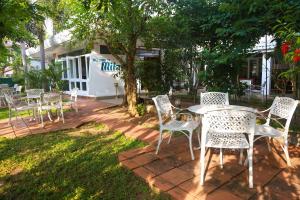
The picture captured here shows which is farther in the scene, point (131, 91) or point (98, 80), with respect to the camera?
point (98, 80)

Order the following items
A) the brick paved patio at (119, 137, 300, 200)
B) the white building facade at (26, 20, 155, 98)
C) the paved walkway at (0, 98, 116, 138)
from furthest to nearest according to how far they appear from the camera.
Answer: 1. the white building facade at (26, 20, 155, 98)
2. the paved walkway at (0, 98, 116, 138)
3. the brick paved patio at (119, 137, 300, 200)

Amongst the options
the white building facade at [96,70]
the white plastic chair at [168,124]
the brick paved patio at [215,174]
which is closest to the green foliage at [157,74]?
the white building facade at [96,70]

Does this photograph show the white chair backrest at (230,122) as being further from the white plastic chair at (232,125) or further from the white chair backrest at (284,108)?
the white chair backrest at (284,108)

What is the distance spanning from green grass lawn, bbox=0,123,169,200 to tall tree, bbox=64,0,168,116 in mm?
2525

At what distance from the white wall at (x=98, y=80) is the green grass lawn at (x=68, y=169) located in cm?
592

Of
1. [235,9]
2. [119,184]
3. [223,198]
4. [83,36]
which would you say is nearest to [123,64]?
[83,36]

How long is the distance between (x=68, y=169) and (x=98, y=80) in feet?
25.8

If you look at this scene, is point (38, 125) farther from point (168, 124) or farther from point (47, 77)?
point (47, 77)

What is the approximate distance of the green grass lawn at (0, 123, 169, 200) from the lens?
2.91 metres

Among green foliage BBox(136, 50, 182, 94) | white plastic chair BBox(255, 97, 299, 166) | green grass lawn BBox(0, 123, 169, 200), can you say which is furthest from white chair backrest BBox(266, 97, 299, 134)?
green foliage BBox(136, 50, 182, 94)

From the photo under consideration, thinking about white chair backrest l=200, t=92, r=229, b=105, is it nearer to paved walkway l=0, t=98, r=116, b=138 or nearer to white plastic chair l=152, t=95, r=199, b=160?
white plastic chair l=152, t=95, r=199, b=160

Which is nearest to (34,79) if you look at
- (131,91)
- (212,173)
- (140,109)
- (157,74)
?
(157,74)

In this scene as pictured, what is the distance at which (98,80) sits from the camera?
1104 cm

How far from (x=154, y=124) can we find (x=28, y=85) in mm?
9019
